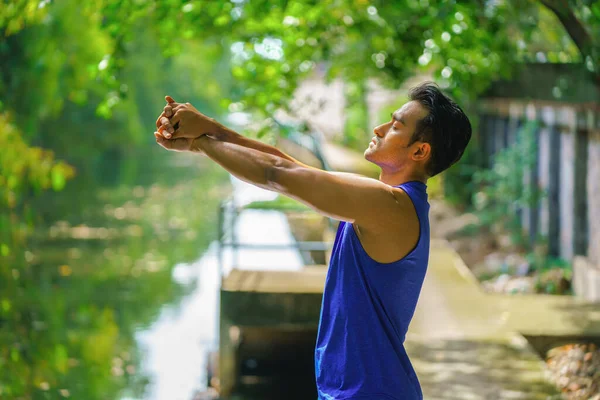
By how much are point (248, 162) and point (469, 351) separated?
14.8 ft

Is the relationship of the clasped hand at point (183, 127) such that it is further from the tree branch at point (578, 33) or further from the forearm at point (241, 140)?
the tree branch at point (578, 33)

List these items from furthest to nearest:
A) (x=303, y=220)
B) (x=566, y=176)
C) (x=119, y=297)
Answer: (x=303, y=220), (x=119, y=297), (x=566, y=176)

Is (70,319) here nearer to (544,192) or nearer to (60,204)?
(544,192)

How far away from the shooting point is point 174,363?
31.7 ft

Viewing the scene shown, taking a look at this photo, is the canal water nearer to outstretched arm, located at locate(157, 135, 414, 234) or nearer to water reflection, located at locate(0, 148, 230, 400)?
water reflection, located at locate(0, 148, 230, 400)

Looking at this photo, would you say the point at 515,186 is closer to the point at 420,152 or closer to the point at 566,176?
the point at 566,176

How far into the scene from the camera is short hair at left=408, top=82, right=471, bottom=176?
8.44 feet

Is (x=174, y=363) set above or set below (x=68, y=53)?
below

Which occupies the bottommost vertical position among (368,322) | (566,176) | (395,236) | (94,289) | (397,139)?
(94,289)

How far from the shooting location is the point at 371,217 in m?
2.37

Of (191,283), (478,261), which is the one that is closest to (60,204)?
(191,283)

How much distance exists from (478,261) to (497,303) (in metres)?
4.78

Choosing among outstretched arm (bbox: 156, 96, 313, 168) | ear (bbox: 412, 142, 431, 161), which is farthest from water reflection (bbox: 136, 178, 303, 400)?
ear (bbox: 412, 142, 431, 161)

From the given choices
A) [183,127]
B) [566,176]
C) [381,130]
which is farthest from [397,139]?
[566,176]
